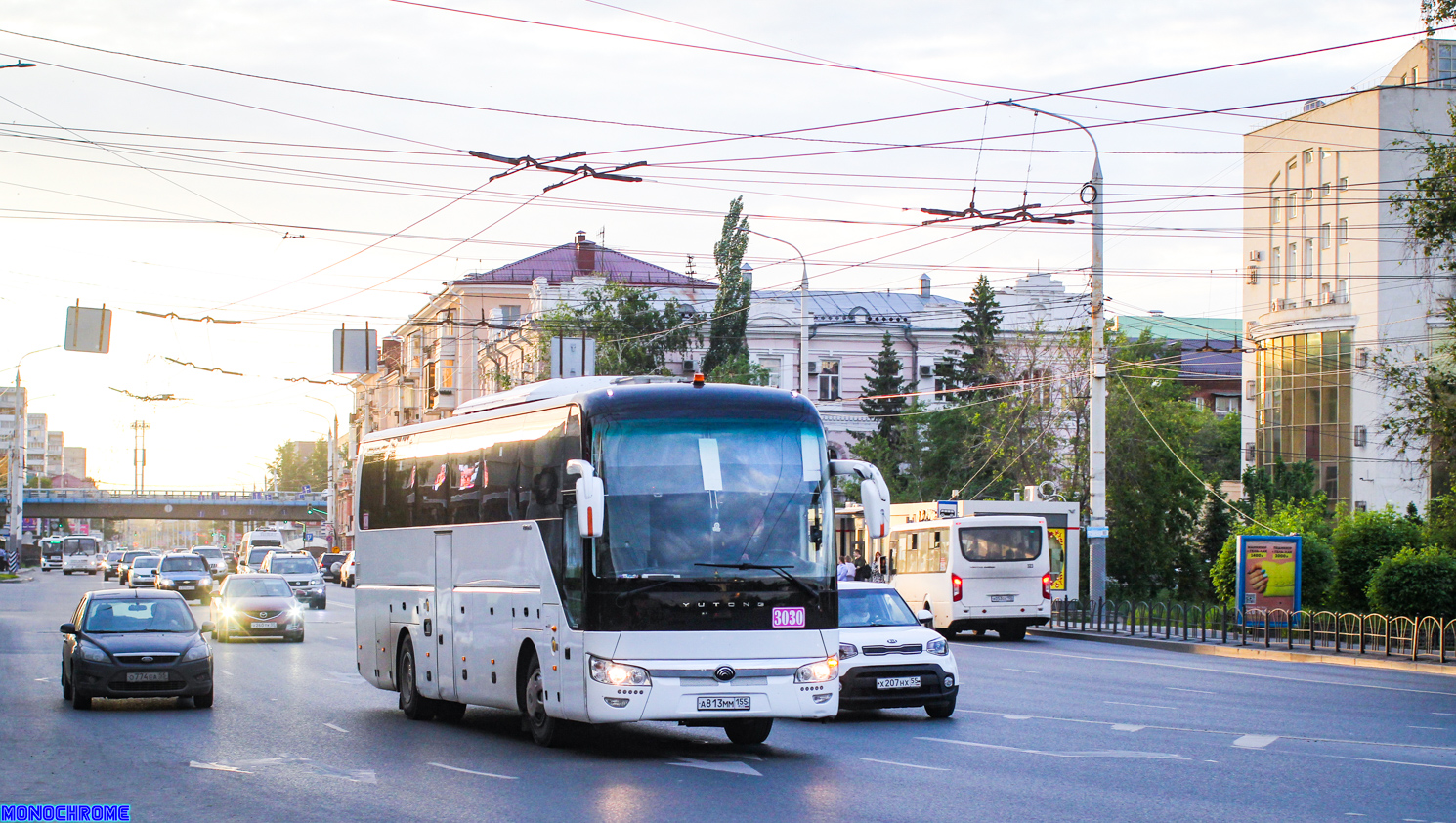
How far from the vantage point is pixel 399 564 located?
A: 18750 mm

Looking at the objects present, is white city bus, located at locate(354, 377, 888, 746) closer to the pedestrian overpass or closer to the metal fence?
the metal fence

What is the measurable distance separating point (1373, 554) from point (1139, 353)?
39.1 m

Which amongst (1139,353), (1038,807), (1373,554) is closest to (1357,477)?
(1139,353)

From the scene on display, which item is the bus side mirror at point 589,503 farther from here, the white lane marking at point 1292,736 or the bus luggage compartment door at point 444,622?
the white lane marking at point 1292,736

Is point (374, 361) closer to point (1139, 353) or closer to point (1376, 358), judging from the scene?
point (1376, 358)

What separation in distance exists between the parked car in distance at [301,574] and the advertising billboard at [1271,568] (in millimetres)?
27988

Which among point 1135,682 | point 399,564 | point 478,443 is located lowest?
point 1135,682

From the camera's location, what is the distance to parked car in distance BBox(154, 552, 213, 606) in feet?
167

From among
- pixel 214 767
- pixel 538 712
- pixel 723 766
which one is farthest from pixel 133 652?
pixel 723 766

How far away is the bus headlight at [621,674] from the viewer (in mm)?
13531

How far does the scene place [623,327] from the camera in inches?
2623

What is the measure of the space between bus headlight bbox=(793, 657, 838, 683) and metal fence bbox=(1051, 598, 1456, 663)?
16.5 metres

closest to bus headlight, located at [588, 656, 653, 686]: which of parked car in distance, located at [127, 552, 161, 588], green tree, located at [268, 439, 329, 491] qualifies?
parked car in distance, located at [127, 552, 161, 588]

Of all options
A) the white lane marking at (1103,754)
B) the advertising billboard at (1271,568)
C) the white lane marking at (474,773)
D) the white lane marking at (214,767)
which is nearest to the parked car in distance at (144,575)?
the advertising billboard at (1271,568)
